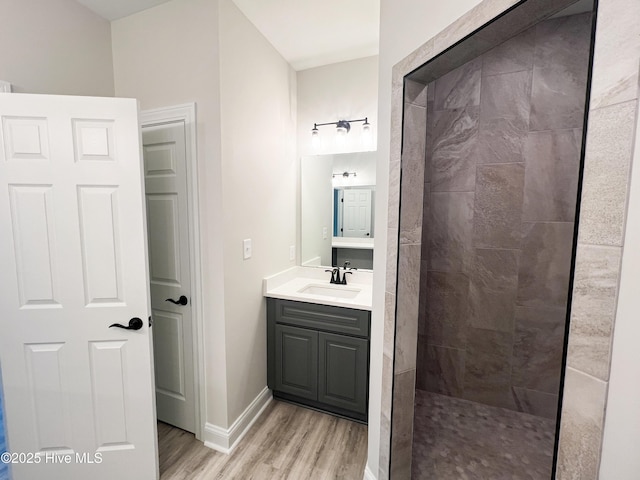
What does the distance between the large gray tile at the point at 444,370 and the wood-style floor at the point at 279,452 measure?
2.46 feet

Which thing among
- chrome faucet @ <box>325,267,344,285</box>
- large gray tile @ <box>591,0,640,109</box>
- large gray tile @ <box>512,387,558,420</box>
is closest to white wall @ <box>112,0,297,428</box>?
chrome faucet @ <box>325,267,344,285</box>

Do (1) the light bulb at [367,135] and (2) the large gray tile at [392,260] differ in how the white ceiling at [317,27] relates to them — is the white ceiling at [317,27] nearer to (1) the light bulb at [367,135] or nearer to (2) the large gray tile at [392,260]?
(1) the light bulb at [367,135]

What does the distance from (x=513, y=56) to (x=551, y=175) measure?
2.82ft

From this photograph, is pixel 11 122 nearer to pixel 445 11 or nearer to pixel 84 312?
pixel 84 312

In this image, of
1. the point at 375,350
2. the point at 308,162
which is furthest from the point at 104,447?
the point at 308,162

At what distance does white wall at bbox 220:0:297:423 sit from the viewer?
1.73 m

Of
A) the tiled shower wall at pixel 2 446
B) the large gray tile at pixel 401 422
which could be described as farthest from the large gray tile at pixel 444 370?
the tiled shower wall at pixel 2 446

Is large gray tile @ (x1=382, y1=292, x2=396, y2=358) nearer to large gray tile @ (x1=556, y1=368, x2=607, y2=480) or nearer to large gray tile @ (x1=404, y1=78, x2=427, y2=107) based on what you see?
large gray tile @ (x1=556, y1=368, x2=607, y2=480)

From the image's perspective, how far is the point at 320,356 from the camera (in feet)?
6.89

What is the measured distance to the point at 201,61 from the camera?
165 centimetres

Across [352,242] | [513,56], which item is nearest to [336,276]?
[352,242]

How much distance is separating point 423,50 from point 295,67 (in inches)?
68.5

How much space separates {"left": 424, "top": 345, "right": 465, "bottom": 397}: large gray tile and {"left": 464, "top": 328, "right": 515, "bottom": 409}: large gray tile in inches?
2.0

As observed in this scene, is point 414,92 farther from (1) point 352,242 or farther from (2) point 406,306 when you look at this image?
(1) point 352,242
